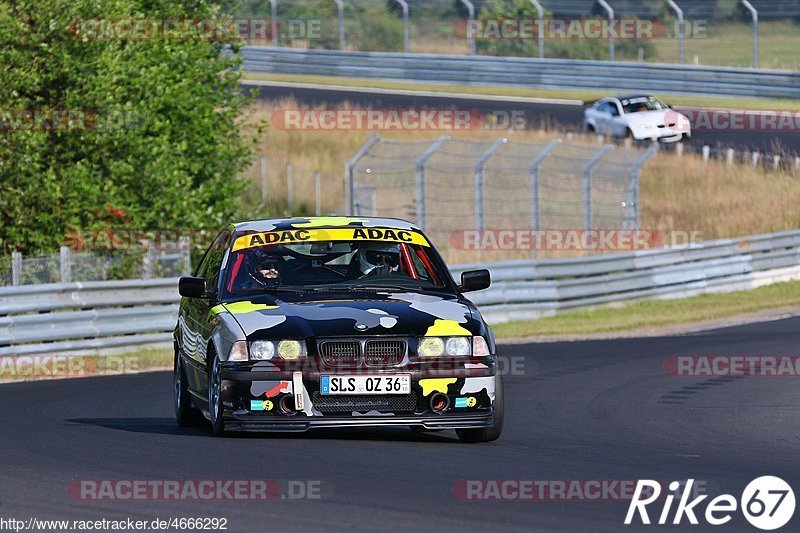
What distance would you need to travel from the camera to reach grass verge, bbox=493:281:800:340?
22.5 metres

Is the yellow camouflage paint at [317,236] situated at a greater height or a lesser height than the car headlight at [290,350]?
greater

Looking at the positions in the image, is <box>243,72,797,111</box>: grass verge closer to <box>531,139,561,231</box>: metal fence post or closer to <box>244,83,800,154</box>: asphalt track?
<box>244,83,800,154</box>: asphalt track

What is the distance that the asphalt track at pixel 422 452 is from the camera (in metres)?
7.04

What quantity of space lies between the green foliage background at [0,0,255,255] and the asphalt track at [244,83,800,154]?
53.8 ft

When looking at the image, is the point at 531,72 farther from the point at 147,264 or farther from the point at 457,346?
the point at 457,346

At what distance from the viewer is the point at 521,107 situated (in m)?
45.7

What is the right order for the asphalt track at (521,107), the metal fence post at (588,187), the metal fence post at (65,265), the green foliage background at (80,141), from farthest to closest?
the asphalt track at (521,107), the metal fence post at (588,187), the green foliage background at (80,141), the metal fence post at (65,265)

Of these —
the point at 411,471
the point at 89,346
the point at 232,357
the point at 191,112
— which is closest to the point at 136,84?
the point at 191,112

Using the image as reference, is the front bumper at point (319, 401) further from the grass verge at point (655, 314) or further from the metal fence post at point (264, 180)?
the metal fence post at point (264, 180)

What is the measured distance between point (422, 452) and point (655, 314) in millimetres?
15619

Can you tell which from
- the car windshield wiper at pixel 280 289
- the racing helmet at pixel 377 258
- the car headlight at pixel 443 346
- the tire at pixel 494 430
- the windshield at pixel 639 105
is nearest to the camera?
the car headlight at pixel 443 346

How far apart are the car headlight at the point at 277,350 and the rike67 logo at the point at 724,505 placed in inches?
94.8

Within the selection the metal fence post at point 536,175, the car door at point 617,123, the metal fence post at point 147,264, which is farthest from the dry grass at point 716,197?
the metal fence post at point 147,264

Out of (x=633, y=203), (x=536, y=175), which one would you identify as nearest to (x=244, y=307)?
(x=536, y=175)
